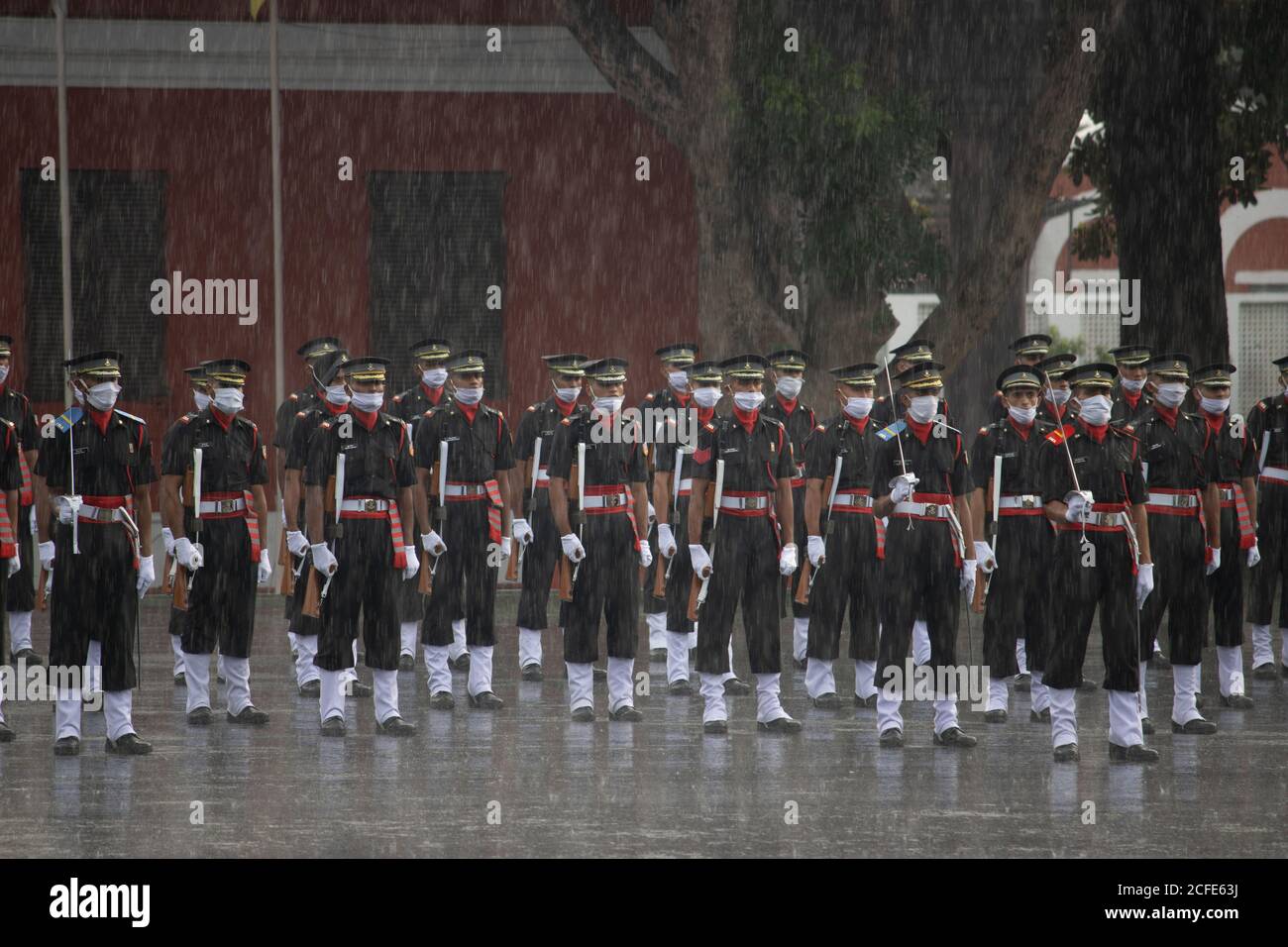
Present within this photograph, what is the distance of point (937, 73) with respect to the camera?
75.3 feet

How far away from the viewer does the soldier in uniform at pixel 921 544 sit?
12.0m

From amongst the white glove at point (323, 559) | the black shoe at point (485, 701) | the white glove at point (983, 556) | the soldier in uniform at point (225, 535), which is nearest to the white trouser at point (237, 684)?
the soldier in uniform at point (225, 535)

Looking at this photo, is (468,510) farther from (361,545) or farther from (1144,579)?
(1144,579)

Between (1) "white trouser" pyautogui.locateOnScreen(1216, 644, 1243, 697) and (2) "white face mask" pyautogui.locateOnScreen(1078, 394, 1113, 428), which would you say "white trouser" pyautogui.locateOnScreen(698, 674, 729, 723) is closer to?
(2) "white face mask" pyautogui.locateOnScreen(1078, 394, 1113, 428)

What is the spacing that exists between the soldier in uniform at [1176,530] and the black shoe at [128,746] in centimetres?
643

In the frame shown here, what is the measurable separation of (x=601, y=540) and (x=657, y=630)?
337 cm

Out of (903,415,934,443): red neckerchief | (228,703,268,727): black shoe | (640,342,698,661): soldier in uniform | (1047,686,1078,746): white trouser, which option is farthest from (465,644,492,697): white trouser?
(1047,686,1078,746): white trouser

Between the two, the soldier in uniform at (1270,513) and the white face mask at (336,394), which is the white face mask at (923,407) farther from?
the white face mask at (336,394)

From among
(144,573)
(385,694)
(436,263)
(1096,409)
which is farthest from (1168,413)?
(436,263)

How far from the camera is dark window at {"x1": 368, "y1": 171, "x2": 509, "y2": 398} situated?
2356cm

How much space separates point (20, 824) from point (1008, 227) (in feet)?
42.6

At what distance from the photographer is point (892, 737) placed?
12000 mm

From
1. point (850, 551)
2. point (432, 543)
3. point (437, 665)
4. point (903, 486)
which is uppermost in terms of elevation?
point (903, 486)

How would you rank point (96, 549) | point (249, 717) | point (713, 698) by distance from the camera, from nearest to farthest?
point (96, 549), point (713, 698), point (249, 717)
